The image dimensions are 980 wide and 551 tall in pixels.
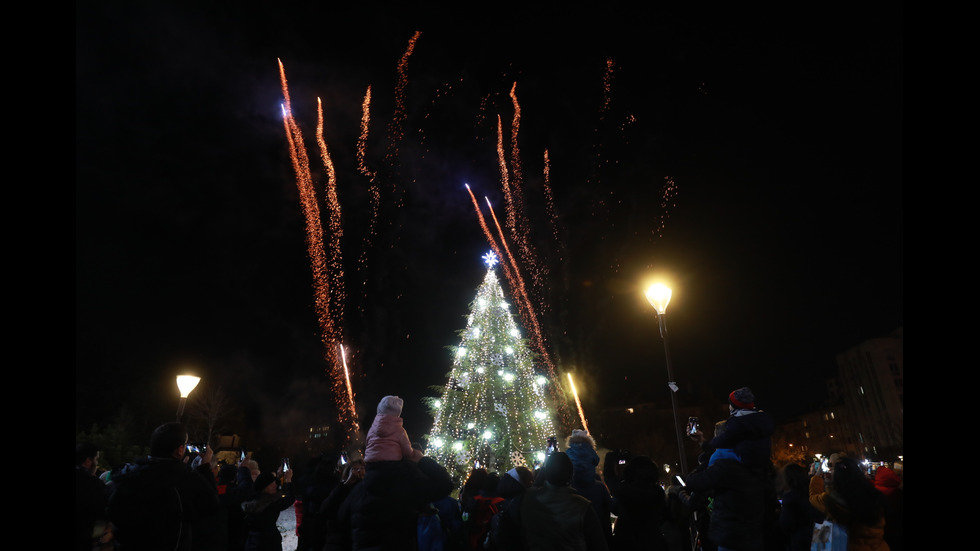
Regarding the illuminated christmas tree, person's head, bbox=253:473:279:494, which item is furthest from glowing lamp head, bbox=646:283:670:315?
the illuminated christmas tree

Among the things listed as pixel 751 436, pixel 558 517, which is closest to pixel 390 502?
pixel 558 517

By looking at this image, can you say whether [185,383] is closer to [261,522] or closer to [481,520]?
[261,522]

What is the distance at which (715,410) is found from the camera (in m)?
70.6

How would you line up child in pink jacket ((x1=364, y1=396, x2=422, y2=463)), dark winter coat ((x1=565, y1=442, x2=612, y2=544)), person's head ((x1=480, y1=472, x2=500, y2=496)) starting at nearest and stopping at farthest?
1. child in pink jacket ((x1=364, y1=396, x2=422, y2=463))
2. dark winter coat ((x1=565, y1=442, x2=612, y2=544))
3. person's head ((x1=480, y1=472, x2=500, y2=496))

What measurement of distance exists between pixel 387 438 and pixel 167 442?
1934 millimetres

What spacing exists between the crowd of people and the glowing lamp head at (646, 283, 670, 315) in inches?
171

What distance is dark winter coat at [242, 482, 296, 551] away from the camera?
589 cm

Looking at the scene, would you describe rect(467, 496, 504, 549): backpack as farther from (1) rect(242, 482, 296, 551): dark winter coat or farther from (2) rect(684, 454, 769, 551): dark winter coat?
(1) rect(242, 482, 296, 551): dark winter coat

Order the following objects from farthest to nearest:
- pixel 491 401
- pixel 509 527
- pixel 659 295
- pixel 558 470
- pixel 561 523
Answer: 1. pixel 491 401
2. pixel 659 295
3. pixel 509 527
4. pixel 558 470
5. pixel 561 523

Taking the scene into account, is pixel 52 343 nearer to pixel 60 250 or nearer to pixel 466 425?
pixel 60 250

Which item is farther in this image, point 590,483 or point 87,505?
point 590,483

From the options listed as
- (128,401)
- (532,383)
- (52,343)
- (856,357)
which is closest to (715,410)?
(856,357)

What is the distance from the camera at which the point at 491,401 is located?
1980 centimetres

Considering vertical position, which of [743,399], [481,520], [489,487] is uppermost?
[743,399]
